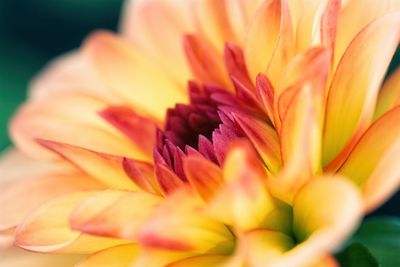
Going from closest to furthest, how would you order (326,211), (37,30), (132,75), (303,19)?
1. (326,211)
2. (303,19)
3. (132,75)
4. (37,30)

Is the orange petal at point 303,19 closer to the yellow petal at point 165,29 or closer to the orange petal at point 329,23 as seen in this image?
the orange petal at point 329,23

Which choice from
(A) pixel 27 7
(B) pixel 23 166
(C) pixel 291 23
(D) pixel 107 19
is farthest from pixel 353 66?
(A) pixel 27 7

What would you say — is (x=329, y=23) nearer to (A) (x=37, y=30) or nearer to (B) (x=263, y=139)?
(B) (x=263, y=139)

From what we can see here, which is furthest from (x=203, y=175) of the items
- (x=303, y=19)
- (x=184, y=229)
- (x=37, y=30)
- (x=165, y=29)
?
(x=37, y=30)

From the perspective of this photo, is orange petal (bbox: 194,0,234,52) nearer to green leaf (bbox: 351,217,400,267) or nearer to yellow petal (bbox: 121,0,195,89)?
yellow petal (bbox: 121,0,195,89)

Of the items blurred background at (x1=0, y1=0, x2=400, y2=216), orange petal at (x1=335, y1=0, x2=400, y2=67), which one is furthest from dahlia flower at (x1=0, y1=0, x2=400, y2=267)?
blurred background at (x1=0, y1=0, x2=400, y2=216)

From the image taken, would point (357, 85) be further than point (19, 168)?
No

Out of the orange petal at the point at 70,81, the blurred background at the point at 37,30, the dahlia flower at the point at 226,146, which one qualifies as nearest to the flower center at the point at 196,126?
the dahlia flower at the point at 226,146
